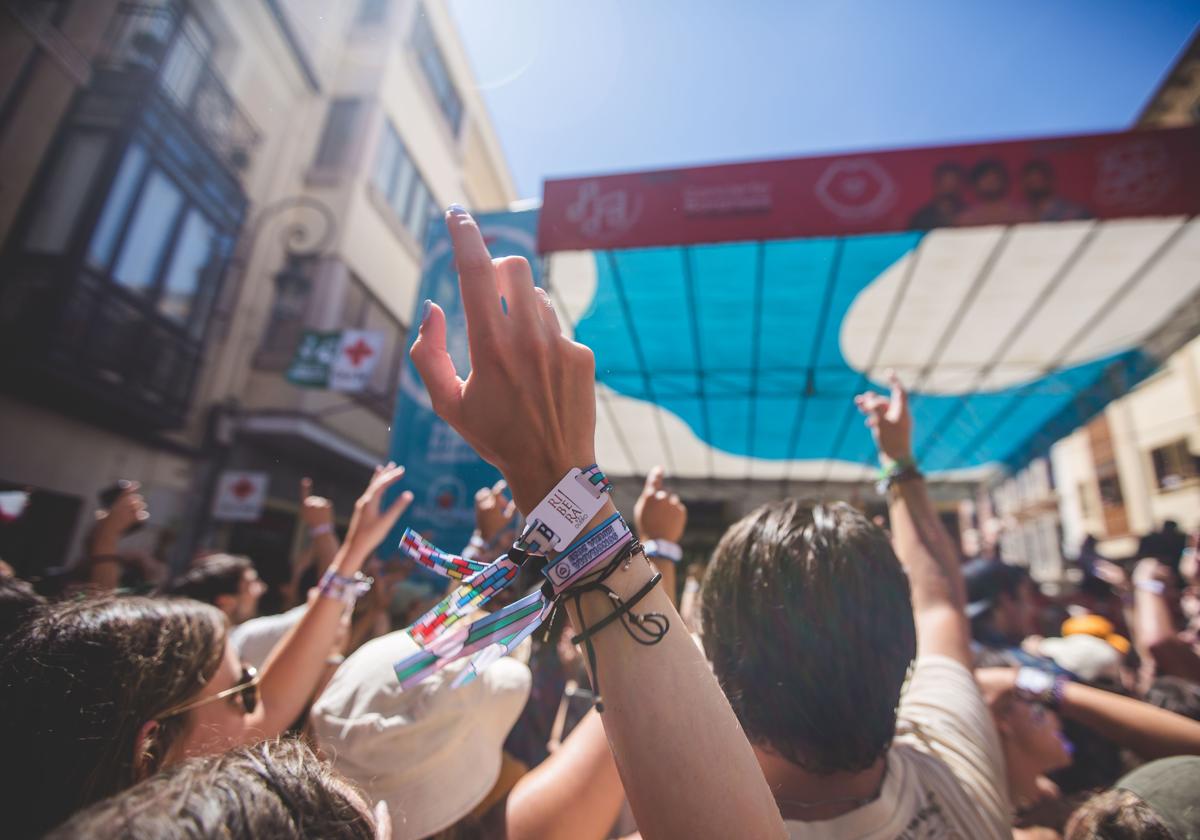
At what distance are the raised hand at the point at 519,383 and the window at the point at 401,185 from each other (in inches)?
533

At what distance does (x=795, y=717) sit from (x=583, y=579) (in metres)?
0.59

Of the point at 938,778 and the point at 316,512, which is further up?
the point at 316,512

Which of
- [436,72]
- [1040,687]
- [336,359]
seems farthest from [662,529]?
[436,72]

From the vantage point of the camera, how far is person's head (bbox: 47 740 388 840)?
1.86 ft

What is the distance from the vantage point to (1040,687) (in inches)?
67.0

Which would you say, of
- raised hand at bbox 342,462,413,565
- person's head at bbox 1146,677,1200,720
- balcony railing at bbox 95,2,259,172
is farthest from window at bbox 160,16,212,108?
person's head at bbox 1146,677,1200,720

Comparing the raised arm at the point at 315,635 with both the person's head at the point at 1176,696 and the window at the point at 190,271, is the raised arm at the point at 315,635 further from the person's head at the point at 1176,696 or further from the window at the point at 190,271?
the window at the point at 190,271

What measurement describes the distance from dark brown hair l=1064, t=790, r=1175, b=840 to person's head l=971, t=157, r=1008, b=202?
4.00 m

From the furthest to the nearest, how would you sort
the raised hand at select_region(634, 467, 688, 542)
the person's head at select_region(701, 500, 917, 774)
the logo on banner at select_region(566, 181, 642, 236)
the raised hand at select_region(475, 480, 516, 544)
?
1. the logo on banner at select_region(566, 181, 642, 236)
2. the raised hand at select_region(475, 480, 516, 544)
3. the raised hand at select_region(634, 467, 688, 542)
4. the person's head at select_region(701, 500, 917, 774)

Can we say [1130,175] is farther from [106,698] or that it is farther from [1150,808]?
[106,698]

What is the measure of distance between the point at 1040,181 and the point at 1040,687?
3.84m

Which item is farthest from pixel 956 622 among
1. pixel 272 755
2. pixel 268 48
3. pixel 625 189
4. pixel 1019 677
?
pixel 268 48

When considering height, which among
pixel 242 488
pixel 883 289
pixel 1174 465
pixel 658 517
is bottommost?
pixel 658 517

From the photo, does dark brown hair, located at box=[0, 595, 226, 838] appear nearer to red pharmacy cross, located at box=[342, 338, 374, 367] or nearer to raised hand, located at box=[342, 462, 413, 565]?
raised hand, located at box=[342, 462, 413, 565]
